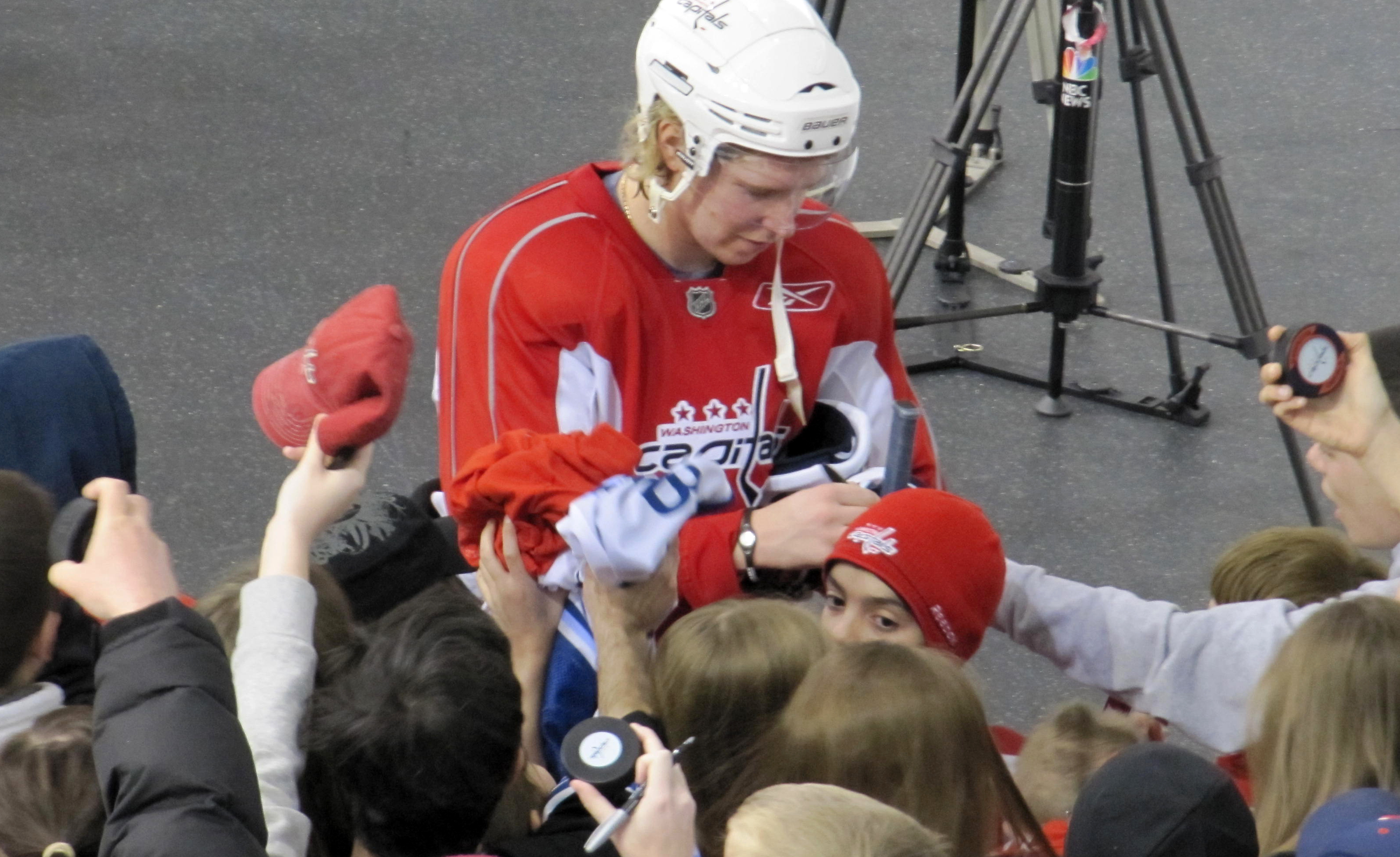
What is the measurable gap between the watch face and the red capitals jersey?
578 millimetres

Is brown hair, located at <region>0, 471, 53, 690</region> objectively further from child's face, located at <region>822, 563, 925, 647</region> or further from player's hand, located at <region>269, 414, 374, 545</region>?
child's face, located at <region>822, 563, 925, 647</region>

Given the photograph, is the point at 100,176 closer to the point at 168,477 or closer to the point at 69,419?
the point at 168,477

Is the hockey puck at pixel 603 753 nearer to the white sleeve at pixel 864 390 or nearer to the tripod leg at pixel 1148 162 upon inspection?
the white sleeve at pixel 864 390

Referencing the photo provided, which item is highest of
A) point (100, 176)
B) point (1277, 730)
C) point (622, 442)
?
point (622, 442)

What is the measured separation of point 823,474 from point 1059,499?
166 centimetres

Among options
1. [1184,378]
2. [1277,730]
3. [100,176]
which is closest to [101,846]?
[1277,730]

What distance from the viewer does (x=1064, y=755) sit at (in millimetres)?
2016

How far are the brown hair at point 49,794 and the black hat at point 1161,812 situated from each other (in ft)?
3.08

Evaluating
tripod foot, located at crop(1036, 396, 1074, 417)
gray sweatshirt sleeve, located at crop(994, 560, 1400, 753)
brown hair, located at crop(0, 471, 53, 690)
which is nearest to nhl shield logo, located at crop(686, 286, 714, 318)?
gray sweatshirt sleeve, located at crop(994, 560, 1400, 753)

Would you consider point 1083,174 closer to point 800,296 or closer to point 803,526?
point 800,296

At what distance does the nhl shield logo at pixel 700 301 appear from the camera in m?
2.19

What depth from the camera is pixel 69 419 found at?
2.20m

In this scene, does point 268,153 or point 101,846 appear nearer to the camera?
point 101,846

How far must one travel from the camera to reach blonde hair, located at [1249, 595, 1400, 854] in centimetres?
172
